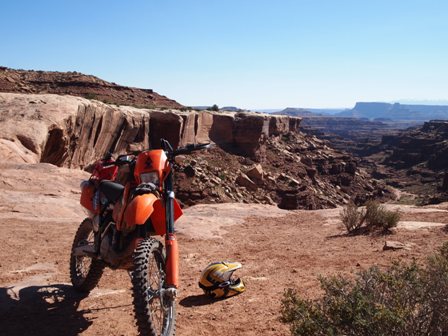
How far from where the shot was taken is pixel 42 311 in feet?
14.7

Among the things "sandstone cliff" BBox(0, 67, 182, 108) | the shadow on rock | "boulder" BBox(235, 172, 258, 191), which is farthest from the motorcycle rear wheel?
"sandstone cliff" BBox(0, 67, 182, 108)

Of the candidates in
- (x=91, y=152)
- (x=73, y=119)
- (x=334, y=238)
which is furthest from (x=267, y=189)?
(x=334, y=238)

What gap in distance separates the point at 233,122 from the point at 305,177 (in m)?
10.1

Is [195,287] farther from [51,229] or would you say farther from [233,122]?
[233,122]

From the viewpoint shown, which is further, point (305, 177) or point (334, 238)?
point (305, 177)

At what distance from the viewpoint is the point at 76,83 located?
48.3 metres

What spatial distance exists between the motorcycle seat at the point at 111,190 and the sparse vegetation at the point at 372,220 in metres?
6.50

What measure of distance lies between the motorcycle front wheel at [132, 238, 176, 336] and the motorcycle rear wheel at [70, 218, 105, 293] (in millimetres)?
1148

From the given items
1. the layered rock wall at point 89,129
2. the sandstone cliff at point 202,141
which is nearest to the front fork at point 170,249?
the sandstone cliff at point 202,141

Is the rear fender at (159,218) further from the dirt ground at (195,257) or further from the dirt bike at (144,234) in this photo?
the dirt ground at (195,257)

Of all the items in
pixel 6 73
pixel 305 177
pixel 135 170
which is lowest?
pixel 305 177

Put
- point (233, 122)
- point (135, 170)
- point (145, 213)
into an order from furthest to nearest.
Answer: point (233, 122) < point (135, 170) < point (145, 213)

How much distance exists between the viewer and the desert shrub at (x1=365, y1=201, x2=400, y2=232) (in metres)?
9.25

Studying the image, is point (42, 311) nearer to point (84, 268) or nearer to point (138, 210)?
point (84, 268)
